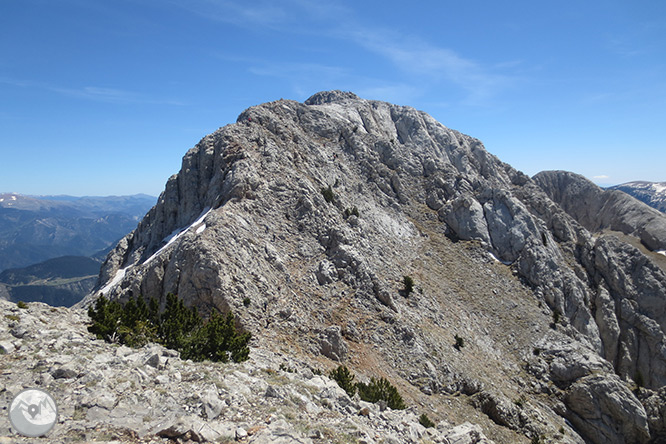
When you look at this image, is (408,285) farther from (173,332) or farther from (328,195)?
(173,332)

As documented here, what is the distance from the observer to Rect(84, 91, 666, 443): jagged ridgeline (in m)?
34.0

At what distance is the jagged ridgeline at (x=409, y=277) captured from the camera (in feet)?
111

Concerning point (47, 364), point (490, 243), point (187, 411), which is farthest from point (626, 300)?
point (47, 364)

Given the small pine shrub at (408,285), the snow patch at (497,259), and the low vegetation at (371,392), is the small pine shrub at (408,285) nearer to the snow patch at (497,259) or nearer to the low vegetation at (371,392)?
the low vegetation at (371,392)

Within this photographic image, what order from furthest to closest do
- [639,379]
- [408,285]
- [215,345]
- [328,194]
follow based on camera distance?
1. [639,379]
2. [328,194]
3. [408,285]
4. [215,345]

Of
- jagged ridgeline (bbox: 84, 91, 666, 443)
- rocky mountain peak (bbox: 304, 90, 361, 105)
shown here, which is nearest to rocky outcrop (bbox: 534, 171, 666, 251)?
jagged ridgeline (bbox: 84, 91, 666, 443)

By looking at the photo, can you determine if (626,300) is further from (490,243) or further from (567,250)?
(490,243)

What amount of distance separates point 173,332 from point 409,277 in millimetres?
34279

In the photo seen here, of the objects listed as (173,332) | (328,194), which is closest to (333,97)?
(328,194)

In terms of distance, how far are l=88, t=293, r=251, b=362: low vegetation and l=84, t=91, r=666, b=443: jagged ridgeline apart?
6.49m

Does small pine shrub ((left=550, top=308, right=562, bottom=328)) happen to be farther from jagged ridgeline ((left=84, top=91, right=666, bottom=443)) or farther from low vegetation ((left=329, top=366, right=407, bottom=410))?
low vegetation ((left=329, top=366, right=407, bottom=410))

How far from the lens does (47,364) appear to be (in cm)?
1350

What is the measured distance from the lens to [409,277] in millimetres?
48656

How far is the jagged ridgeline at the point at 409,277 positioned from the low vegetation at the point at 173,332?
6.49 metres
